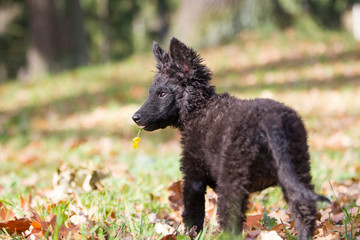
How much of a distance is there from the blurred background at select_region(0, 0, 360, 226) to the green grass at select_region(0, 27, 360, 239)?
0.03 m

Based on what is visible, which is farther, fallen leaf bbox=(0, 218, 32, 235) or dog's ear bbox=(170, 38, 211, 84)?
dog's ear bbox=(170, 38, 211, 84)

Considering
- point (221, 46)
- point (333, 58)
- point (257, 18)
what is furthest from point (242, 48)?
point (333, 58)

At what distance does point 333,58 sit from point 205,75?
11.8 meters

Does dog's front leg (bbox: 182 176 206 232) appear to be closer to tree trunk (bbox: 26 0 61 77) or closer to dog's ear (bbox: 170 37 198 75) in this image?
dog's ear (bbox: 170 37 198 75)

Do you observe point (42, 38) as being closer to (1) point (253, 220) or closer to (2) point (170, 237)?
(1) point (253, 220)

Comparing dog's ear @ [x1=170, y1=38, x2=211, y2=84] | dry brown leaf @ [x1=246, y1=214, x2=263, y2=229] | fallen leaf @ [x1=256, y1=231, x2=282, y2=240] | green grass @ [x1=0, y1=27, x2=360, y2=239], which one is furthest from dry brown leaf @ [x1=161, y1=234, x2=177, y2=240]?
dog's ear @ [x1=170, y1=38, x2=211, y2=84]

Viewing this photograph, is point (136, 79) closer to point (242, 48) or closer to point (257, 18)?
point (242, 48)

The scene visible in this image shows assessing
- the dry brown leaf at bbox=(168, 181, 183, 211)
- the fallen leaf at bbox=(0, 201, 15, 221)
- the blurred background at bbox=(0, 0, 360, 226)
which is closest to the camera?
the fallen leaf at bbox=(0, 201, 15, 221)

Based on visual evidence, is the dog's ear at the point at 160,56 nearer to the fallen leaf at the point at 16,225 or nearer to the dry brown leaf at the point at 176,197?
the dry brown leaf at the point at 176,197

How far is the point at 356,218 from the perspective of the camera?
338 centimetres

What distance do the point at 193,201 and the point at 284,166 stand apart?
0.85m

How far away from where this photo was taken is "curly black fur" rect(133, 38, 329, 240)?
2.58 metres

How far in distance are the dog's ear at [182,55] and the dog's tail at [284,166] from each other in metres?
0.93

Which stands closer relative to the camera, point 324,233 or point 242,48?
point 324,233
